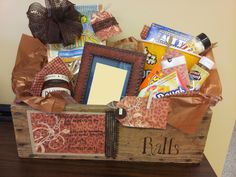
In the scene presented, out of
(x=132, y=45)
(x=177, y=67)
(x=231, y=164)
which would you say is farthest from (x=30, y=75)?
(x=231, y=164)

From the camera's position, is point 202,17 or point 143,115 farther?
point 202,17

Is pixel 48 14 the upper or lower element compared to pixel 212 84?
upper

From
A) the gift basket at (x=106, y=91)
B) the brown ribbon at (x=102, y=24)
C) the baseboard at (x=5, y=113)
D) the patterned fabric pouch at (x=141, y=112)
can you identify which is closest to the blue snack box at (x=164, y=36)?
the gift basket at (x=106, y=91)

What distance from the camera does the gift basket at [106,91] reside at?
2.01 ft

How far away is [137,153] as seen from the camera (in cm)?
67

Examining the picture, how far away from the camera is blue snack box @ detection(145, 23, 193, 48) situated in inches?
29.4

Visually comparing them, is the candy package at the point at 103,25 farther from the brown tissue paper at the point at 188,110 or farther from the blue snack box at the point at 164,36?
the brown tissue paper at the point at 188,110

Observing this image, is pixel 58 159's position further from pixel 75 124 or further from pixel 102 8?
pixel 102 8

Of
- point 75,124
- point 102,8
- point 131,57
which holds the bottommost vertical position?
point 75,124

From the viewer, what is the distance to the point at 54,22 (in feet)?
2.37

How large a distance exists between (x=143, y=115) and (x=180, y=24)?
380 millimetres

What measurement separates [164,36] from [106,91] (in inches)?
9.3

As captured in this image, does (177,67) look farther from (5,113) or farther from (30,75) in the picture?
(5,113)

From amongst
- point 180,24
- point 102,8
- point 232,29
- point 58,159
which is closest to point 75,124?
point 58,159
